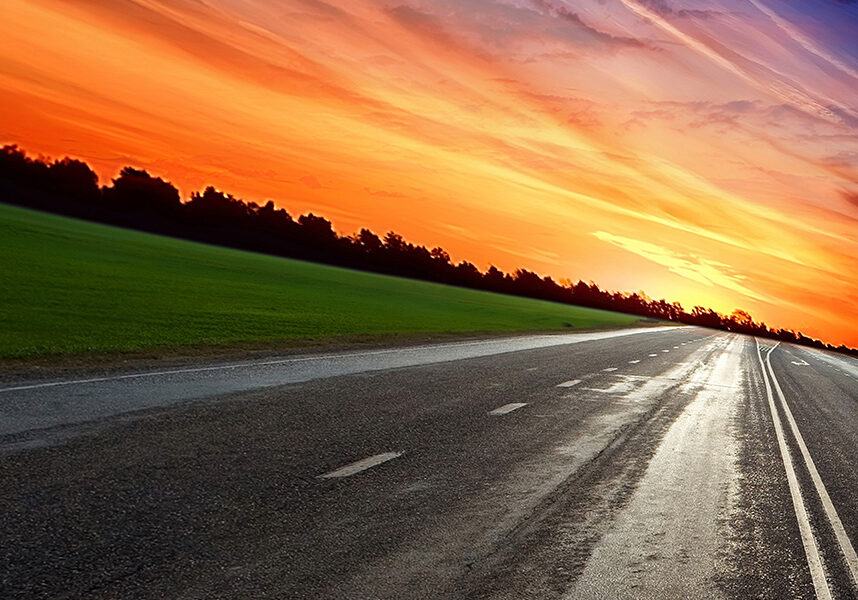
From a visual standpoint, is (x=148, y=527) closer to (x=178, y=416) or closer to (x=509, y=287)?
(x=178, y=416)

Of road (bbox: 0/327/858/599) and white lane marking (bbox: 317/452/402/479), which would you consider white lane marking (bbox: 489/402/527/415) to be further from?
white lane marking (bbox: 317/452/402/479)

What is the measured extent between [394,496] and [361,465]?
115 cm

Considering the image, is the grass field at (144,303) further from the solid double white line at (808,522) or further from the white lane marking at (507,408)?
the solid double white line at (808,522)

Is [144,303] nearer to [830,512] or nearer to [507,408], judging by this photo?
[507,408]

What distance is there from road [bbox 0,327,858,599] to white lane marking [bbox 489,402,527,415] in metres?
0.10

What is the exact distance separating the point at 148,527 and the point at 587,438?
6950 mm

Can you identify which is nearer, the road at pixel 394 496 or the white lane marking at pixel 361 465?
the road at pixel 394 496

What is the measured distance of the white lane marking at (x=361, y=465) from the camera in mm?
7750

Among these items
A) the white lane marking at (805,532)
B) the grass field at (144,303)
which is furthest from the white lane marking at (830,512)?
the grass field at (144,303)

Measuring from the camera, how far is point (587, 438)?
11.3m

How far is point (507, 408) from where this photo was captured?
13.6 meters

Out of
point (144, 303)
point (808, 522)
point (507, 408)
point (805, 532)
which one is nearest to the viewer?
point (805, 532)

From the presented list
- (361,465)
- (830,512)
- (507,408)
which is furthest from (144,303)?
(830,512)

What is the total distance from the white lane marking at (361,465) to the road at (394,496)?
0.03 m
